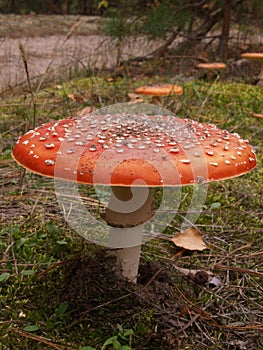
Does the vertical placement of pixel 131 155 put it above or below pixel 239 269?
above

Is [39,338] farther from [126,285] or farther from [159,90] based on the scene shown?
[159,90]

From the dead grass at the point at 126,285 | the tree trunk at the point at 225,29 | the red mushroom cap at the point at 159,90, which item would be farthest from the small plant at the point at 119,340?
the tree trunk at the point at 225,29

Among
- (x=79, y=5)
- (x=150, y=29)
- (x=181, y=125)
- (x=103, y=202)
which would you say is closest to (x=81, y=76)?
(x=150, y=29)

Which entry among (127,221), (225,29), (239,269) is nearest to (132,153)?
(127,221)

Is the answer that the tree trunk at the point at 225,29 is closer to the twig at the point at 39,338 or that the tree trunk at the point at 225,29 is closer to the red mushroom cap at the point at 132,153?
the red mushroom cap at the point at 132,153

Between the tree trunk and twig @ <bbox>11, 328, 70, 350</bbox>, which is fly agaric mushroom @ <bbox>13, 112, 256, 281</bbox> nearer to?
twig @ <bbox>11, 328, 70, 350</bbox>

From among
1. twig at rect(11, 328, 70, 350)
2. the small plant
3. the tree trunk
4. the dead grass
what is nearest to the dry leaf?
the dead grass
